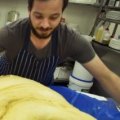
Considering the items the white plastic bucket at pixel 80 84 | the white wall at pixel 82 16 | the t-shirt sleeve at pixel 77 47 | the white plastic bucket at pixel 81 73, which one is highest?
the t-shirt sleeve at pixel 77 47

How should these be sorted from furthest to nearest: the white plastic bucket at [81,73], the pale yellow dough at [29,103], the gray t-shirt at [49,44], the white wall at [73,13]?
the white wall at [73,13]
the white plastic bucket at [81,73]
the gray t-shirt at [49,44]
the pale yellow dough at [29,103]

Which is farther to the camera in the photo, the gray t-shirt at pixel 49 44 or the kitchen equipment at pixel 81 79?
the kitchen equipment at pixel 81 79

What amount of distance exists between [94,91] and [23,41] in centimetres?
Answer: 165

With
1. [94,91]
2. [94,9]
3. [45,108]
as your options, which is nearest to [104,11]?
[94,9]

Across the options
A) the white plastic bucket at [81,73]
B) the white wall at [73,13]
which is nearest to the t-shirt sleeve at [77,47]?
the white plastic bucket at [81,73]

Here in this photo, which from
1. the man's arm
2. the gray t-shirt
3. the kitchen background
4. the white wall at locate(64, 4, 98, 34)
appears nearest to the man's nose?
the gray t-shirt

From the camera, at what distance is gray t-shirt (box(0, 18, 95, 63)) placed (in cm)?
122

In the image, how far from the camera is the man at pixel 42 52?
1.23m

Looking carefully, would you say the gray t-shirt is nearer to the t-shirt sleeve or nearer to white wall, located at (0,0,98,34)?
the t-shirt sleeve

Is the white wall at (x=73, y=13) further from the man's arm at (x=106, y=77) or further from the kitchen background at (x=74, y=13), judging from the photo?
the man's arm at (x=106, y=77)

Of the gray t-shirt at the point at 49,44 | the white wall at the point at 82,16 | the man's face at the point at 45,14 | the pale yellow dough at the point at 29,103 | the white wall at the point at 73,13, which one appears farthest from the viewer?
the white wall at the point at 82,16

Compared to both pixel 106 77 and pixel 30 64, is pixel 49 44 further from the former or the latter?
pixel 106 77

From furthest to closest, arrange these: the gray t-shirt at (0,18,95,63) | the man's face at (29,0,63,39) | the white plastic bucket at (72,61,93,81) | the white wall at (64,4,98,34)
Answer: the white wall at (64,4,98,34) → the white plastic bucket at (72,61,93,81) → the gray t-shirt at (0,18,95,63) → the man's face at (29,0,63,39)

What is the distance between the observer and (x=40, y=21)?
3.51ft
